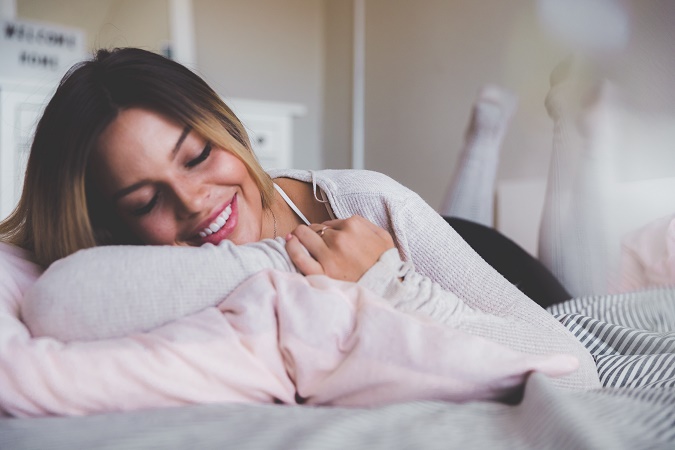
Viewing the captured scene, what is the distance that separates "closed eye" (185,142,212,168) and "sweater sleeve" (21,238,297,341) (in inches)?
9.5

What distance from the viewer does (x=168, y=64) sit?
34.5 inches

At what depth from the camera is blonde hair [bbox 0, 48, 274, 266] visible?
2.44 ft

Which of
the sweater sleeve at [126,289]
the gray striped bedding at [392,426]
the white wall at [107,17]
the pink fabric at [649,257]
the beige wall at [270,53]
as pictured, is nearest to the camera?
the gray striped bedding at [392,426]

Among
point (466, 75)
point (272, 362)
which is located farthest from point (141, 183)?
point (466, 75)

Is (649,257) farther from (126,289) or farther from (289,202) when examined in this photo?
(126,289)

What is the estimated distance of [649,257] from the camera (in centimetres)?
116

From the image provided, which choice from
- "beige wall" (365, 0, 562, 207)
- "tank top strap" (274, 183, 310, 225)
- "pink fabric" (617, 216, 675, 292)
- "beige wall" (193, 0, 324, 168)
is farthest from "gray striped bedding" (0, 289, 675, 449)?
"beige wall" (193, 0, 324, 168)

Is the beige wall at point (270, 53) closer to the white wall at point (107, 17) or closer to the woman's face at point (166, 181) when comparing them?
the white wall at point (107, 17)

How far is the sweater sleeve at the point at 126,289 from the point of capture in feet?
1.72

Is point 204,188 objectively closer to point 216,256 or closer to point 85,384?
point 216,256

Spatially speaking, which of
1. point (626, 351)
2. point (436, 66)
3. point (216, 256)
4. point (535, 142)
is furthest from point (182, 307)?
point (436, 66)

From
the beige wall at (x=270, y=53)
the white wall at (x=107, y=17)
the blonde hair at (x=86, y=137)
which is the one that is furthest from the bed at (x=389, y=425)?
the beige wall at (x=270, y=53)

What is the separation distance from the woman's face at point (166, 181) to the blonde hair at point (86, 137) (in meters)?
0.02

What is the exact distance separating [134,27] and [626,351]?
2.27 metres
